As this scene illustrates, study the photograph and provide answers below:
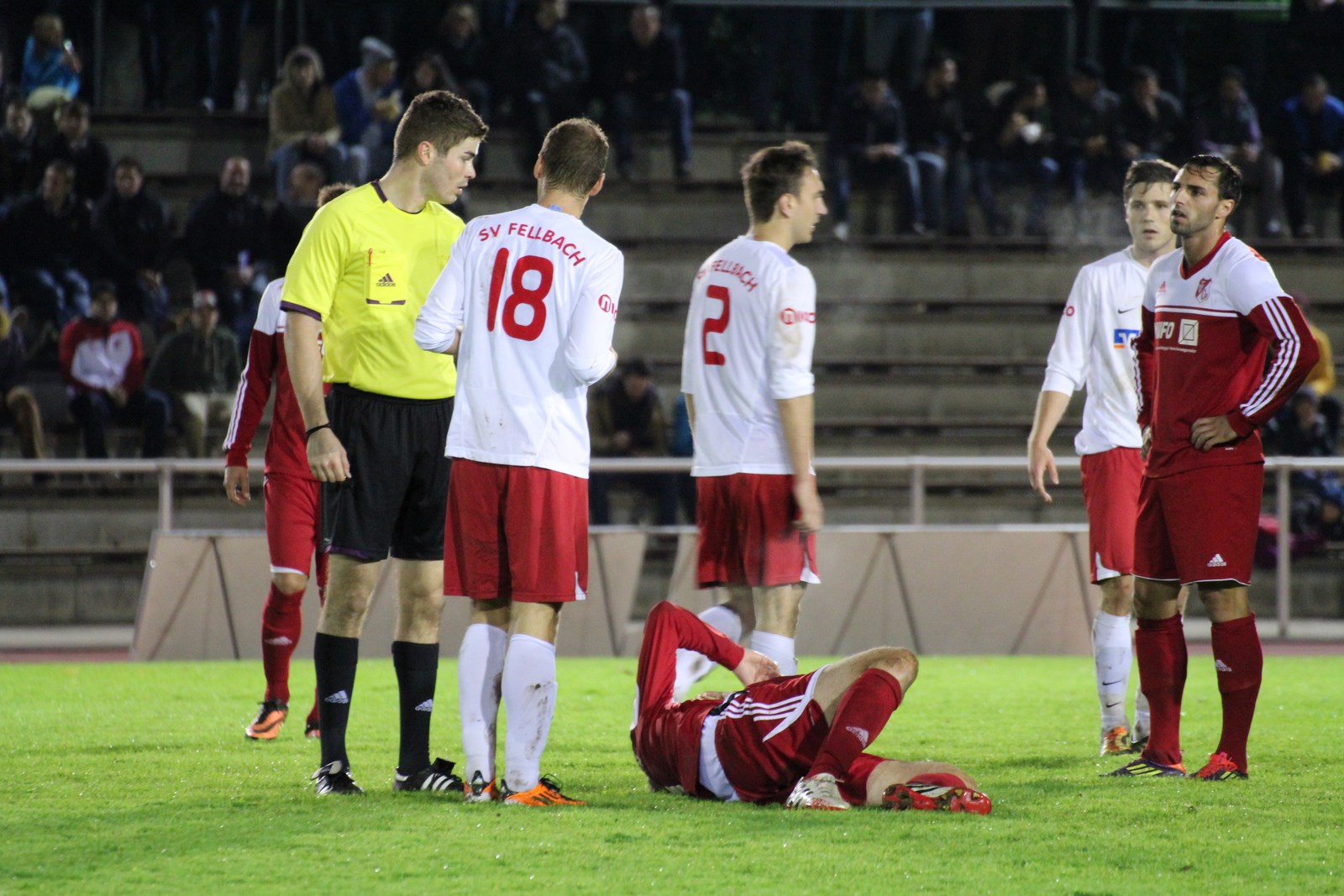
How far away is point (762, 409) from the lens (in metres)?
6.14

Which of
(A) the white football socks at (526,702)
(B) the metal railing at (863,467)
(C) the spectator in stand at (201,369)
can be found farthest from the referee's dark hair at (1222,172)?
(C) the spectator in stand at (201,369)

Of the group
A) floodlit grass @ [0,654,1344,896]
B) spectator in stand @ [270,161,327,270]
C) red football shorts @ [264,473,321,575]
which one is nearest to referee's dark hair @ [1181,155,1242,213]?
floodlit grass @ [0,654,1344,896]

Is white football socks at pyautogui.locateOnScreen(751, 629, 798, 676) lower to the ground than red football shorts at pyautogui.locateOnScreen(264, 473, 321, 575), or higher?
lower

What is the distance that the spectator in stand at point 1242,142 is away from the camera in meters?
17.5

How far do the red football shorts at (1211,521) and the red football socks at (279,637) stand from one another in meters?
3.73

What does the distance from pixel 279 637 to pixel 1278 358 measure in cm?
432

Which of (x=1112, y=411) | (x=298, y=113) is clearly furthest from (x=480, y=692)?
(x=298, y=113)

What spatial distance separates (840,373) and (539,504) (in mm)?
11617

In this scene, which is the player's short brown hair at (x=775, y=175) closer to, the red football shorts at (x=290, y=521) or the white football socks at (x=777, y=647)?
the white football socks at (x=777, y=647)

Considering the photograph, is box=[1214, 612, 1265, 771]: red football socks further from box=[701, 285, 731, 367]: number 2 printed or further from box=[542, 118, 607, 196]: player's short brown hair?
box=[542, 118, 607, 196]: player's short brown hair

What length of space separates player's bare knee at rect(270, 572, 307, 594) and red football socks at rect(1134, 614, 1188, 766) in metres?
3.55

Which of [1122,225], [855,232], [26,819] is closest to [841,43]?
[855,232]

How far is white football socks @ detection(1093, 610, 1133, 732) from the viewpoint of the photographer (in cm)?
676

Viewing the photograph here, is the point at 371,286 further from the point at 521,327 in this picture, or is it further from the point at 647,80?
the point at 647,80
